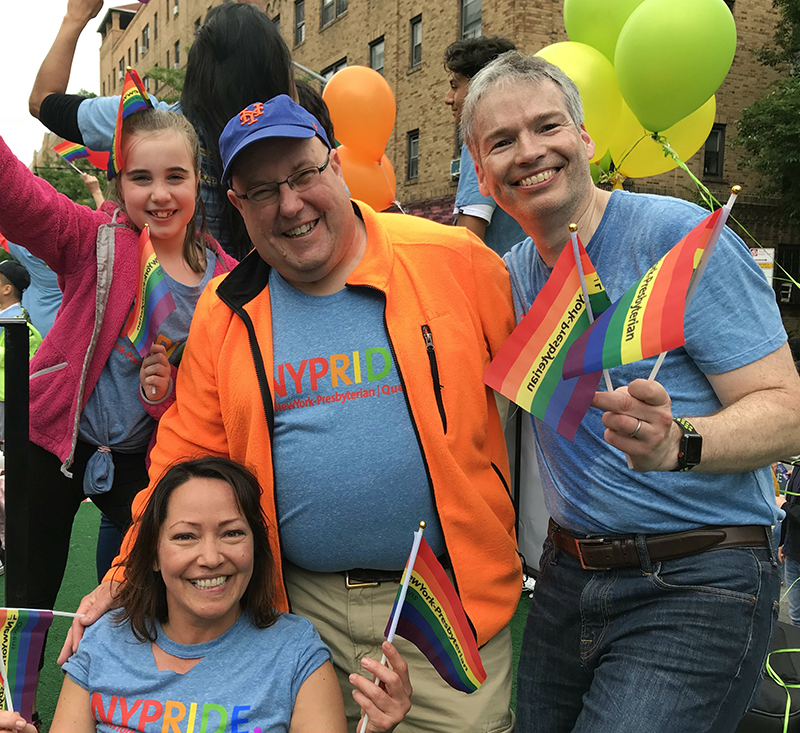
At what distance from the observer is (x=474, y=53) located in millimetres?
3951

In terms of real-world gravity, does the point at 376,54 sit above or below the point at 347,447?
above

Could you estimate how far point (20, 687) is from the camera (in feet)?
6.68

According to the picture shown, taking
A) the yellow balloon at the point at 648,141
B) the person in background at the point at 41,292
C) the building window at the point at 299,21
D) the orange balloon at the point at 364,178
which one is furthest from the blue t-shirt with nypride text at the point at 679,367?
the building window at the point at 299,21

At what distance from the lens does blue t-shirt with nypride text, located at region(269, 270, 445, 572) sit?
6.50ft

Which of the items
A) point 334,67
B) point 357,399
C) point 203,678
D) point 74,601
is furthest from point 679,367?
point 334,67

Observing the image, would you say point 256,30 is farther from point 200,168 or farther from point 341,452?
point 341,452

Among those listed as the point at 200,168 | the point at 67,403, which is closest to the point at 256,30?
the point at 200,168

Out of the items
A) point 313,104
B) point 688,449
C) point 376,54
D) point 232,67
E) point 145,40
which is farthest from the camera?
point 145,40

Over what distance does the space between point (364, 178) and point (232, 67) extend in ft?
9.84

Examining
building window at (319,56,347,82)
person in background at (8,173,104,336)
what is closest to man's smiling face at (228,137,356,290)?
person in background at (8,173,104,336)

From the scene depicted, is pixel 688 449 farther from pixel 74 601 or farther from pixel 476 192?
pixel 74 601

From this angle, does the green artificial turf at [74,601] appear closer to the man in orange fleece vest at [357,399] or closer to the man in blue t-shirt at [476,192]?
the man in orange fleece vest at [357,399]

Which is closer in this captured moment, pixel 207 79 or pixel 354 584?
pixel 354 584

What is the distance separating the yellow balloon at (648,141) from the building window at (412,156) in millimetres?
15073
